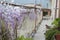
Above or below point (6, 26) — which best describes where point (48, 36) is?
below

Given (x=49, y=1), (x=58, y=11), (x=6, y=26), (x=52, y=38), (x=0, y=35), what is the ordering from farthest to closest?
(x=49, y=1), (x=58, y=11), (x=52, y=38), (x=6, y=26), (x=0, y=35)

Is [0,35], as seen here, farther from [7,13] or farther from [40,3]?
[40,3]

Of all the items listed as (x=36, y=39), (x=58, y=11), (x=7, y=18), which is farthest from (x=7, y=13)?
(x=58, y=11)

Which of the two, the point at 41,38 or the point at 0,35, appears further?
the point at 41,38

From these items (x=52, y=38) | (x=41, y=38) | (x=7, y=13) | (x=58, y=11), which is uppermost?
(x=7, y=13)

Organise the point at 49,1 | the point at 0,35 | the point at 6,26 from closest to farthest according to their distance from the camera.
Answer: the point at 0,35 < the point at 6,26 < the point at 49,1

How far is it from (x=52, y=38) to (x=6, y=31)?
55.3 inches

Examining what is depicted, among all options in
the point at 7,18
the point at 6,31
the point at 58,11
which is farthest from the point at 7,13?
the point at 58,11

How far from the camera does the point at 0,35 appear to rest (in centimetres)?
155

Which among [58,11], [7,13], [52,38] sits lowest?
[52,38]

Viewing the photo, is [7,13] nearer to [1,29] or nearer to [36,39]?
[1,29]

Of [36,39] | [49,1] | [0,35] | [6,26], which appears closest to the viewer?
[0,35]

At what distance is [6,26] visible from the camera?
1660 millimetres

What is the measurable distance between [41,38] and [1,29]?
97.2 inches
